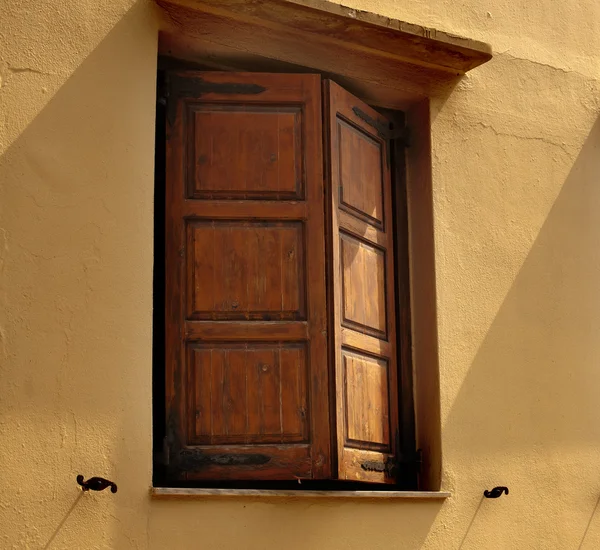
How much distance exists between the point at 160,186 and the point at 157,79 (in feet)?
1.74

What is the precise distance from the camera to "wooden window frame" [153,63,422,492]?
6020 millimetres

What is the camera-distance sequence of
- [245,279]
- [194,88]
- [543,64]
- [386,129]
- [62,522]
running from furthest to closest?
[543,64] < [386,129] < [194,88] < [245,279] < [62,522]

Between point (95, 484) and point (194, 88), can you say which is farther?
point (194, 88)

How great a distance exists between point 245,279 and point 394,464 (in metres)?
1.21

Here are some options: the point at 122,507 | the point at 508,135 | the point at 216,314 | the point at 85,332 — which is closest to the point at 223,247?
the point at 216,314

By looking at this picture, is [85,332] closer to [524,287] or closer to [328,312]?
[328,312]

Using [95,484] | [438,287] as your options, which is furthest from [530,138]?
[95,484]

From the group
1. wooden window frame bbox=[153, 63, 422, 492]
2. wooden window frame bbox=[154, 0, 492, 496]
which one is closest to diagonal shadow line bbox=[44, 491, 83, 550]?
wooden window frame bbox=[153, 63, 422, 492]

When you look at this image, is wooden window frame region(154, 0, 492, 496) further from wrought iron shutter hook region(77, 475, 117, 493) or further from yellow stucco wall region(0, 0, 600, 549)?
wrought iron shutter hook region(77, 475, 117, 493)

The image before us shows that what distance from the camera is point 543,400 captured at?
673 centimetres

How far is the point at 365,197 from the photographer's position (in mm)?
6602

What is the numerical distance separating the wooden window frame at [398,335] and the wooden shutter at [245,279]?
0.24 feet

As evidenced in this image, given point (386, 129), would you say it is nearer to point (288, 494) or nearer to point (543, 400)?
point (543, 400)

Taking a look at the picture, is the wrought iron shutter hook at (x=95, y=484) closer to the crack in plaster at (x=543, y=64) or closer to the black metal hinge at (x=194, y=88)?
the black metal hinge at (x=194, y=88)
